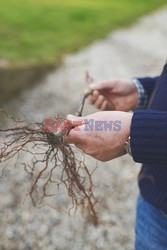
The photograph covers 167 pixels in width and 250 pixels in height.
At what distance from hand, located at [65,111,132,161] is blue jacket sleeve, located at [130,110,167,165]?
0.03m

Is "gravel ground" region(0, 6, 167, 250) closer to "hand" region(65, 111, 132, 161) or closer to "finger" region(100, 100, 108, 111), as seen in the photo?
"finger" region(100, 100, 108, 111)

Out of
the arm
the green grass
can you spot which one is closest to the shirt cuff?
the arm

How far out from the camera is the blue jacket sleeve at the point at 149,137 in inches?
34.8

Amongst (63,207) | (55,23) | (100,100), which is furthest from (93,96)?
(55,23)

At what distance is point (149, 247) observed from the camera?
1.25 m

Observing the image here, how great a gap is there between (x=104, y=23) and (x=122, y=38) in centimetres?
67

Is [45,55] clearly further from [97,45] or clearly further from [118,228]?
[118,228]

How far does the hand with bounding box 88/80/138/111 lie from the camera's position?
1419 mm

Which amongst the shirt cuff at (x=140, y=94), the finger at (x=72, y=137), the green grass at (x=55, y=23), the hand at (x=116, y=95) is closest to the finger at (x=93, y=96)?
the hand at (x=116, y=95)

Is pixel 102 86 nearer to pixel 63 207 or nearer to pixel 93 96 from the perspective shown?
pixel 93 96

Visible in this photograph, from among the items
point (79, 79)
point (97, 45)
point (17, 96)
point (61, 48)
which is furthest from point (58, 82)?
point (97, 45)

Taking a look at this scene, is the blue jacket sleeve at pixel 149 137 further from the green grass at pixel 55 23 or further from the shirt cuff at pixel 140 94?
the green grass at pixel 55 23

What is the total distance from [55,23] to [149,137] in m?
5.79

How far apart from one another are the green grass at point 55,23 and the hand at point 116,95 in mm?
3422
